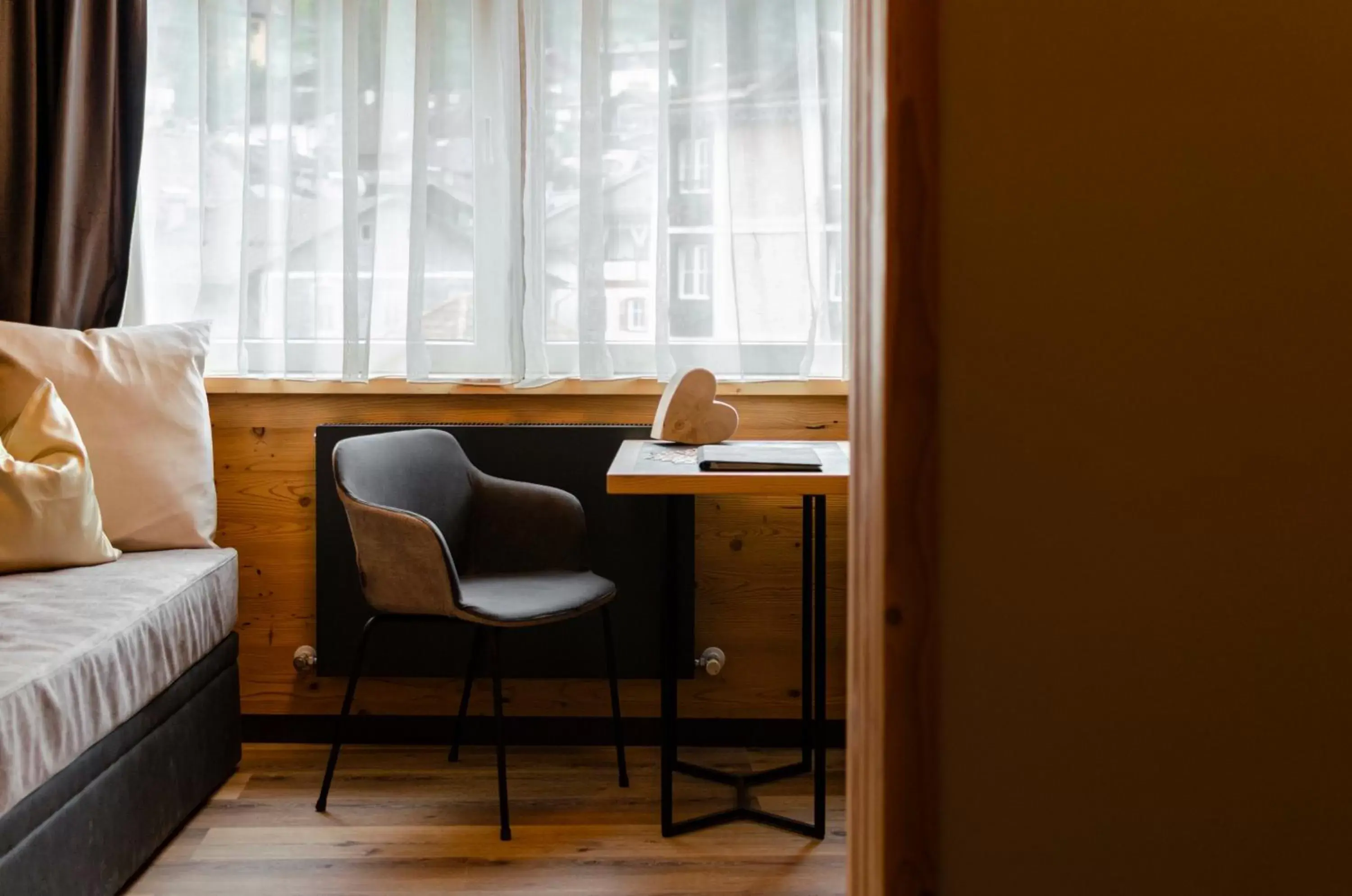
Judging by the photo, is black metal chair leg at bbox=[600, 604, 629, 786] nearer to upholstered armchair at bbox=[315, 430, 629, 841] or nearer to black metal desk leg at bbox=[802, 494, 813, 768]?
upholstered armchair at bbox=[315, 430, 629, 841]

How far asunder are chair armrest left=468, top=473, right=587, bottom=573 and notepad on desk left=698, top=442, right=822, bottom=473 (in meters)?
0.40

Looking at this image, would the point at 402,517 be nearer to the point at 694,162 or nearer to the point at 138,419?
the point at 138,419

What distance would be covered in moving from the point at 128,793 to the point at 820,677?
1315 mm

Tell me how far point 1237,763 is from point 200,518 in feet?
7.18

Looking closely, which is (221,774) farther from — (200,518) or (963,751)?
(963,751)

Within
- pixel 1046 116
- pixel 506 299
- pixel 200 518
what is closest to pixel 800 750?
pixel 506 299

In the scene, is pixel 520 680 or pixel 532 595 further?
pixel 520 680

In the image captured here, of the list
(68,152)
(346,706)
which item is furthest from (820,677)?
(68,152)

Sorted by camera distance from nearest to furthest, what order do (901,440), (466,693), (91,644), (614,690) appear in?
(901,440)
(91,644)
(614,690)
(466,693)

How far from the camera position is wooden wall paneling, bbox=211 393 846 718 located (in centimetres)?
271

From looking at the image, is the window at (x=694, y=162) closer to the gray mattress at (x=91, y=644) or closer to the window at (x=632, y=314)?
the window at (x=632, y=314)

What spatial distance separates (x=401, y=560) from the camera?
7.16 feet

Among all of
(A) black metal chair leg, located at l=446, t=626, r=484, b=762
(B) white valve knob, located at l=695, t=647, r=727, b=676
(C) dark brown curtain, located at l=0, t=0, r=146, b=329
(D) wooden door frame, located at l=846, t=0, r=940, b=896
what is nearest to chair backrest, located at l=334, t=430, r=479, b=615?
(A) black metal chair leg, located at l=446, t=626, r=484, b=762

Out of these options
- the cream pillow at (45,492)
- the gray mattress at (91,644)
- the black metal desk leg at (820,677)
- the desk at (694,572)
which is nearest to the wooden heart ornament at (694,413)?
the desk at (694,572)
